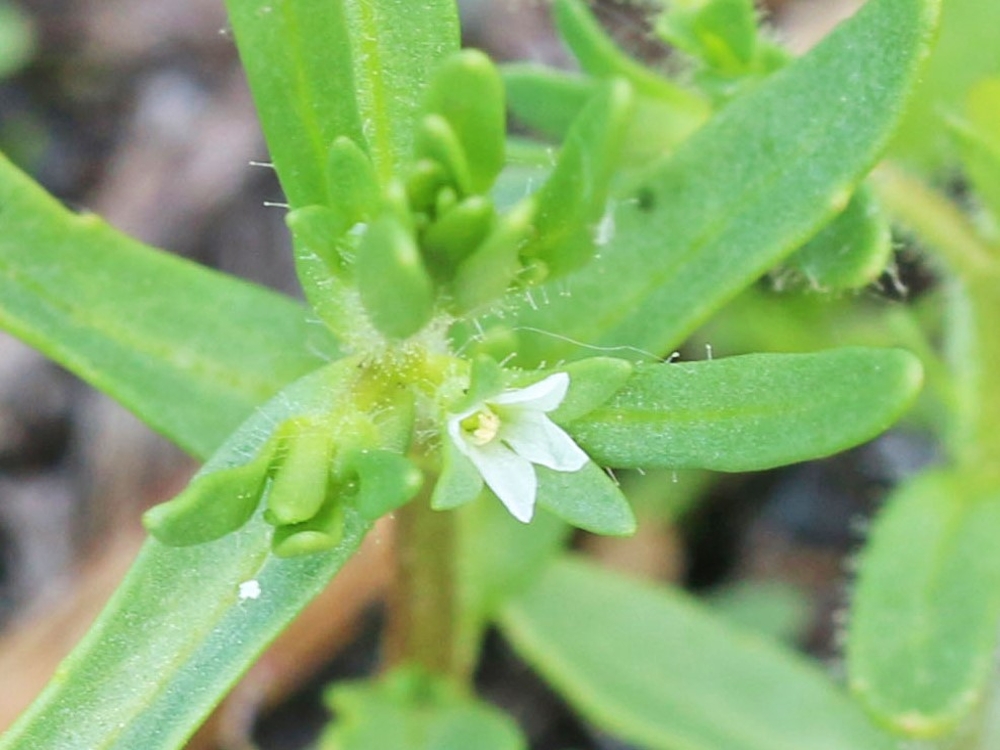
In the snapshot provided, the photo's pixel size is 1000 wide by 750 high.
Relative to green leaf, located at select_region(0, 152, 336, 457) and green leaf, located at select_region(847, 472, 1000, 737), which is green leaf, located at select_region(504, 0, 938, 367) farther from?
green leaf, located at select_region(847, 472, 1000, 737)

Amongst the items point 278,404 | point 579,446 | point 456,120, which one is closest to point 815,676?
point 579,446

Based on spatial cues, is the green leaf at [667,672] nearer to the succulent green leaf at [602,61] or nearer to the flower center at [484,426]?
the succulent green leaf at [602,61]

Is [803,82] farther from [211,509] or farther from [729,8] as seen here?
[211,509]

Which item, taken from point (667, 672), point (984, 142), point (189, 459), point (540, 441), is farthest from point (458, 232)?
point (189, 459)

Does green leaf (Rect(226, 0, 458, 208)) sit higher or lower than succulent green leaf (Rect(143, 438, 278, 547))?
higher

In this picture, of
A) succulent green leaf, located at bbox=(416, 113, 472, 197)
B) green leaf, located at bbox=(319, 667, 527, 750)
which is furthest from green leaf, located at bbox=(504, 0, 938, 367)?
green leaf, located at bbox=(319, 667, 527, 750)

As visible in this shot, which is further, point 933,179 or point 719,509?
point 719,509

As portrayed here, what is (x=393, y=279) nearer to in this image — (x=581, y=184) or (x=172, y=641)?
(x=581, y=184)
